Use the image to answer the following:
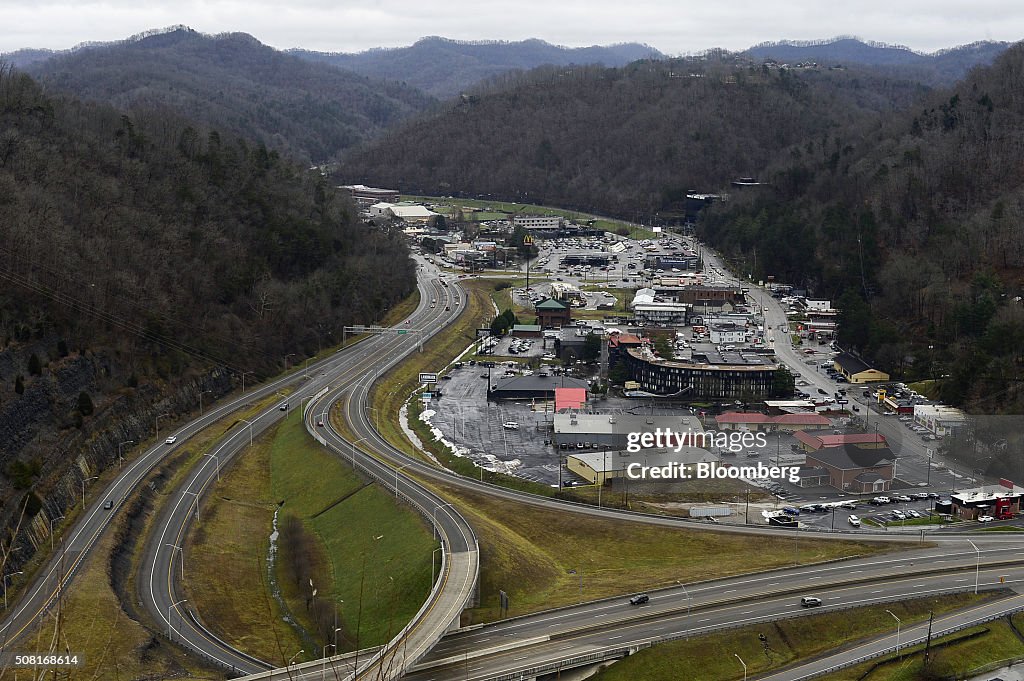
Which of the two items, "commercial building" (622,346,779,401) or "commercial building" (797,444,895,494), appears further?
"commercial building" (622,346,779,401)

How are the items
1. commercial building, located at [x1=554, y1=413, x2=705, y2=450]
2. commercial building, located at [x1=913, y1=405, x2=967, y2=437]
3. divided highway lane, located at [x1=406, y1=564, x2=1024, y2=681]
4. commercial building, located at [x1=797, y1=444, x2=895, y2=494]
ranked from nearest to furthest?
divided highway lane, located at [x1=406, y1=564, x2=1024, y2=681] < commercial building, located at [x1=797, y1=444, x2=895, y2=494] < commercial building, located at [x1=554, y1=413, x2=705, y2=450] < commercial building, located at [x1=913, y1=405, x2=967, y2=437]

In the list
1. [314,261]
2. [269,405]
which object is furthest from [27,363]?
[314,261]

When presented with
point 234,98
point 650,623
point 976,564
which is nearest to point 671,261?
point 976,564

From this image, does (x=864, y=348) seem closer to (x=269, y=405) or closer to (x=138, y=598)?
(x=269, y=405)

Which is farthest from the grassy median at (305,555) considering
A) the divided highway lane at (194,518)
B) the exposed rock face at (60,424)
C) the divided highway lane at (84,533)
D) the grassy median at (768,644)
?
the grassy median at (768,644)

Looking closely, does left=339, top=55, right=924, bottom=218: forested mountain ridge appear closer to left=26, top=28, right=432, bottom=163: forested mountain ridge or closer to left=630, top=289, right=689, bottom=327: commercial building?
left=26, top=28, right=432, bottom=163: forested mountain ridge

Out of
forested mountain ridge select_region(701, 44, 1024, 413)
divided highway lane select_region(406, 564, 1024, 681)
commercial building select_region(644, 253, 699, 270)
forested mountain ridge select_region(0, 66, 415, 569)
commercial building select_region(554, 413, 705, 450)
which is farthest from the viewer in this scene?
commercial building select_region(644, 253, 699, 270)

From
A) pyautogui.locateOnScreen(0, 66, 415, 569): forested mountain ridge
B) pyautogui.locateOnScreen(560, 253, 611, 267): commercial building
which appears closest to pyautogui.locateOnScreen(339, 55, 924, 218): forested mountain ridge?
pyautogui.locateOnScreen(560, 253, 611, 267): commercial building
